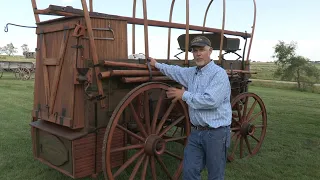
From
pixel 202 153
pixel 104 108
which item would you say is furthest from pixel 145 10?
pixel 202 153

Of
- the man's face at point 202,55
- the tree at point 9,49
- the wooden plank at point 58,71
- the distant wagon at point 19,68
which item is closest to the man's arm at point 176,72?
the man's face at point 202,55

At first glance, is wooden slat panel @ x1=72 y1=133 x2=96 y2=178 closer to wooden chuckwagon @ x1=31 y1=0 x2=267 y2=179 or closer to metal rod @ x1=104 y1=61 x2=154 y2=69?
wooden chuckwagon @ x1=31 y1=0 x2=267 y2=179

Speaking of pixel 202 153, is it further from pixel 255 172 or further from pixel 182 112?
pixel 255 172

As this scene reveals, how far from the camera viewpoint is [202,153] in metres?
3.24

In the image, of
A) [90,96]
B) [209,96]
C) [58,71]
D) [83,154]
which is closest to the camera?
[209,96]

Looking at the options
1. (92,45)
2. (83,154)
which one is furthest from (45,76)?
(83,154)

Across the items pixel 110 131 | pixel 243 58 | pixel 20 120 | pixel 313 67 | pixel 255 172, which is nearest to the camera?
pixel 110 131

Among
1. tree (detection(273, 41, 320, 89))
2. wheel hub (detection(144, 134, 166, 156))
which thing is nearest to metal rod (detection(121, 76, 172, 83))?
wheel hub (detection(144, 134, 166, 156))

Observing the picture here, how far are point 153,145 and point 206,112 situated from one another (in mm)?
794

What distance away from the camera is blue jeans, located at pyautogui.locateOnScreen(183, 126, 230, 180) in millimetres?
3107

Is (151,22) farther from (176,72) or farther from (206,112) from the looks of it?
(206,112)

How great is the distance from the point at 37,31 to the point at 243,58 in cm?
355

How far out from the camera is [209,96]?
9.64ft

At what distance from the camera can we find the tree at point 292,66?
87.5 feet
